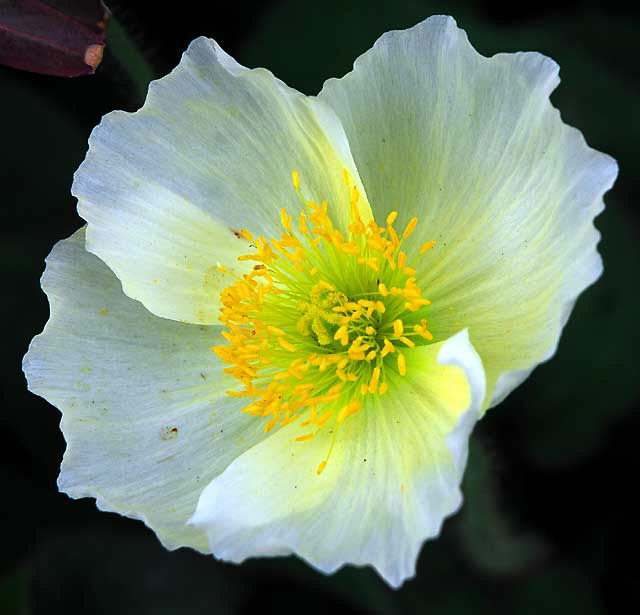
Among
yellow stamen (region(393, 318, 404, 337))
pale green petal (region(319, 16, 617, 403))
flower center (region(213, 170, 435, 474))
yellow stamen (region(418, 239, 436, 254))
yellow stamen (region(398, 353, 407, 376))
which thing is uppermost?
pale green petal (region(319, 16, 617, 403))

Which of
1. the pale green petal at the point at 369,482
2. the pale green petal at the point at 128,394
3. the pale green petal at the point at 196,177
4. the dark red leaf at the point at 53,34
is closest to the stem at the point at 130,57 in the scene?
the dark red leaf at the point at 53,34

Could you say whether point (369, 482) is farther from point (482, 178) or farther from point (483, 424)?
point (483, 424)

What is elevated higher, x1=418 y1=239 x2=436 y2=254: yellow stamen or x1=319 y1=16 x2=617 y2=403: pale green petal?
x1=319 y1=16 x2=617 y2=403: pale green petal

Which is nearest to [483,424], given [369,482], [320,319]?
[320,319]

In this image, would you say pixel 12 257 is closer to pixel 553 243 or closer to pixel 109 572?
pixel 109 572

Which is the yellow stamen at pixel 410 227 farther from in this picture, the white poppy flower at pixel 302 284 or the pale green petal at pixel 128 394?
the pale green petal at pixel 128 394

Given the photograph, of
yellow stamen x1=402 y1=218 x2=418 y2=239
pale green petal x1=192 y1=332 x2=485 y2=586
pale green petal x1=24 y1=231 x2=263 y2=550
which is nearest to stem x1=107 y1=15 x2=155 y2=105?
pale green petal x1=24 y1=231 x2=263 y2=550

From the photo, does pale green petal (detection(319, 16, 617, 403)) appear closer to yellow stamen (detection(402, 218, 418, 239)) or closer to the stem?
yellow stamen (detection(402, 218, 418, 239))
